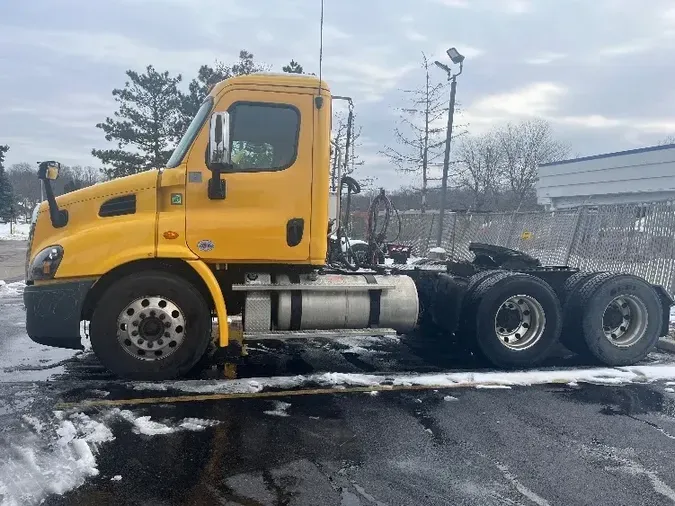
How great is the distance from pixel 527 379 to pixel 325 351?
2.52 m

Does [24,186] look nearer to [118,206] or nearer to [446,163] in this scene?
[446,163]

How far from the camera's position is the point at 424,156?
82.1 ft

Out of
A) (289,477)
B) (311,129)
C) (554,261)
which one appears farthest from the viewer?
(554,261)

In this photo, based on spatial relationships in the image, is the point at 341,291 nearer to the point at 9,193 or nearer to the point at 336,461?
the point at 336,461

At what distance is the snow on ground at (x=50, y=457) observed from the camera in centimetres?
347

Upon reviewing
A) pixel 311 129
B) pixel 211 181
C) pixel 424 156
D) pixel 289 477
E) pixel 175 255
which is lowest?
pixel 289 477

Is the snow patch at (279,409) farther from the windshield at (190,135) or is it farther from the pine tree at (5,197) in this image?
the pine tree at (5,197)

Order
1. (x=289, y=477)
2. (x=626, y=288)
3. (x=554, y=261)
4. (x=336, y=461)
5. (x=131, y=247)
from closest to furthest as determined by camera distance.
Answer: (x=289, y=477), (x=336, y=461), (x=131, y=247), (x=626, y=288), (x=554, y=261)

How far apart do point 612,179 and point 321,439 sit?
27.6m

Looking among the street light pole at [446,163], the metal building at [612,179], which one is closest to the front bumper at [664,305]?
the street light pole at [446,163]

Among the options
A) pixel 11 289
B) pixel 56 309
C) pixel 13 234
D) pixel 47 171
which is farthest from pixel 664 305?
pixel 13 234

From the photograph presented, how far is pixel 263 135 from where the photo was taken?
231 inches

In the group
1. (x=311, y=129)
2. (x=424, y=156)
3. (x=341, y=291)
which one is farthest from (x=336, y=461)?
(x=424, y=156)

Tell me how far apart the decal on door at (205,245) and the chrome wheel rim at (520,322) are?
3.45 meters
